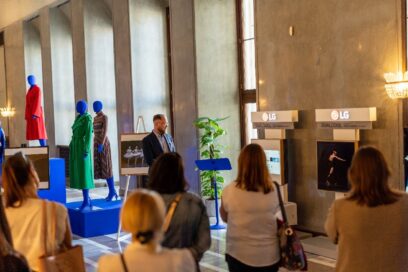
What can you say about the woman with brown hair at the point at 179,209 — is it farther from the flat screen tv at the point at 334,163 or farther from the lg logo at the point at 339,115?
the lg logo at the point at 339,115

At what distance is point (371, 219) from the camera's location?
259cm

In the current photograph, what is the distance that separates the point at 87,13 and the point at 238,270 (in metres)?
10.5

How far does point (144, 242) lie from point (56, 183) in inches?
273

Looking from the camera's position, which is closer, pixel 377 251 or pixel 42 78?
pixel 377 251

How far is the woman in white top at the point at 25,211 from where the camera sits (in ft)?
9.39

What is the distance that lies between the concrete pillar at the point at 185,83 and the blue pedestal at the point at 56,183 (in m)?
2.13

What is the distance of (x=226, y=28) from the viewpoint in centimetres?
968

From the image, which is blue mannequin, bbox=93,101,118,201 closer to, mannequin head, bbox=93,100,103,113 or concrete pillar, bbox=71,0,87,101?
mannequin head, bbox=93,100,103,113

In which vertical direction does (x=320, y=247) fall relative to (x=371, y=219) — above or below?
below

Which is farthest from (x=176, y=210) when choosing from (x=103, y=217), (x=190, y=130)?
(x=190, y=130)

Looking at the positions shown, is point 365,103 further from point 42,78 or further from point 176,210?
point 42,78

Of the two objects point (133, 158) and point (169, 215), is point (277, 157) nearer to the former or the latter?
point (133, 158)

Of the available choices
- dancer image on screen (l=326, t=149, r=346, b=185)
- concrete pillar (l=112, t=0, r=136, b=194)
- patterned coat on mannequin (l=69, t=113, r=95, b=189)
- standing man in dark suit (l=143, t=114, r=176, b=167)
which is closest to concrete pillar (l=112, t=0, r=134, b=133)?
concrete pillar (l=112, t=0, r=136, b=194)

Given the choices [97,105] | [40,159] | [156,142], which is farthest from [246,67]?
[40,159]
